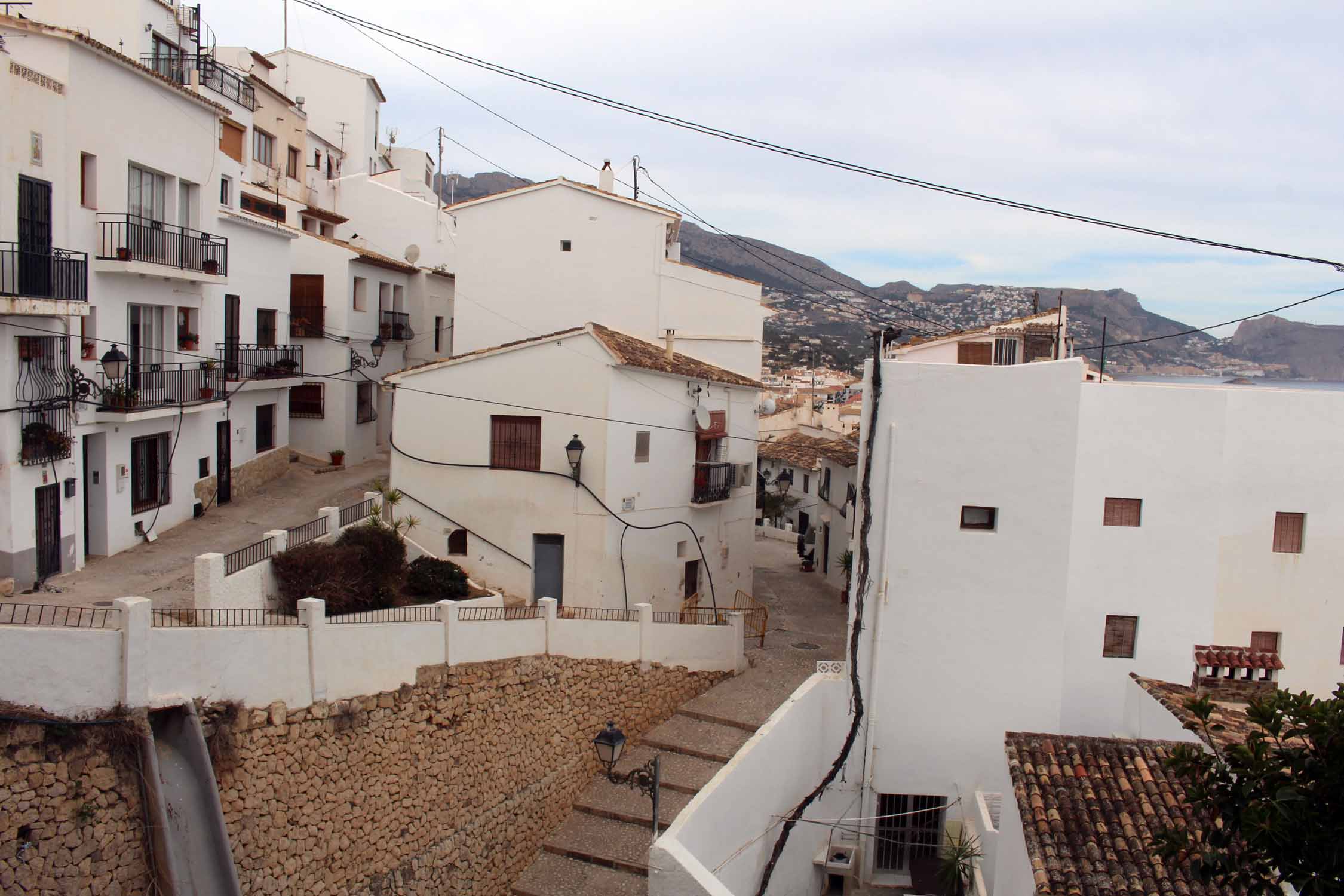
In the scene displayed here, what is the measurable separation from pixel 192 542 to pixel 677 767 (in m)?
9.02

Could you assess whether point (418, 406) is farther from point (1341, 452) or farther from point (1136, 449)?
point (1341, 452)

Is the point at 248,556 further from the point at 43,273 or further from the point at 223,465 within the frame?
the point at 223,465

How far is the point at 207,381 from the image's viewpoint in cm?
1838

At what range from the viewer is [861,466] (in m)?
A: 13.5

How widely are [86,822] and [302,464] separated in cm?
1588

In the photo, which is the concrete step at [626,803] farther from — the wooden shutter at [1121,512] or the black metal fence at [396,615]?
the wooden shutter at [1121,512]

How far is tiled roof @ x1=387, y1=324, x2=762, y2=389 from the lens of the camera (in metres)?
18.0

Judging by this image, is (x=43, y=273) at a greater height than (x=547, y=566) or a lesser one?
greater

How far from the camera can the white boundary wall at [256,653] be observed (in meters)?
9.38

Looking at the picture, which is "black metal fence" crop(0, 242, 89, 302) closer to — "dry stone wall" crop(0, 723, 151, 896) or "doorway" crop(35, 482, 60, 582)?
"doorway" crop(35, 482, 60, 582)

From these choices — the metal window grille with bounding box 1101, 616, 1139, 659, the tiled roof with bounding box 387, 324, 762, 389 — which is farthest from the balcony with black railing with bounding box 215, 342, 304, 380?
the metal window grille with bounding box 1101, 616, 1139, 659

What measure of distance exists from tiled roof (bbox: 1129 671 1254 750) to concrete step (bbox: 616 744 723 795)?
6.11 metres

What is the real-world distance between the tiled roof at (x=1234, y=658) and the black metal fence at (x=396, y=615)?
11.0m

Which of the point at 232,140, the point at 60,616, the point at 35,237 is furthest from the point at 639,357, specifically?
the point at 232,140
